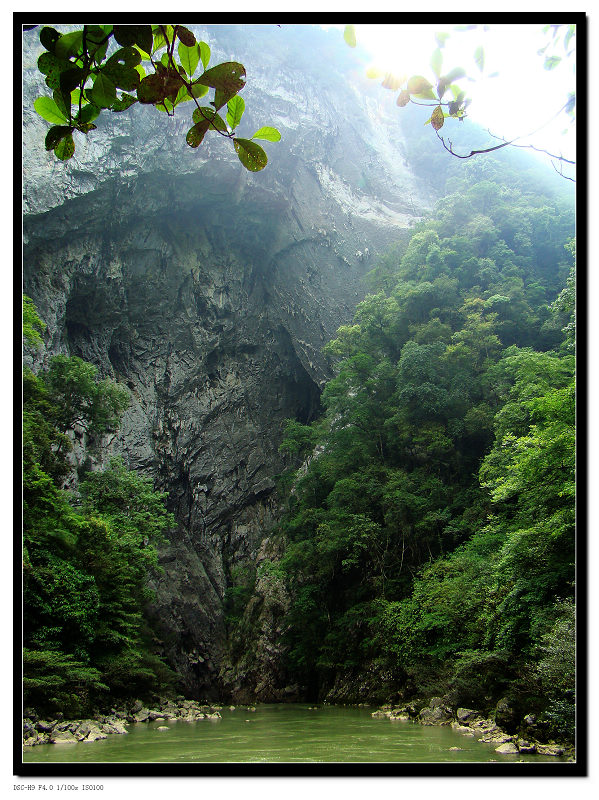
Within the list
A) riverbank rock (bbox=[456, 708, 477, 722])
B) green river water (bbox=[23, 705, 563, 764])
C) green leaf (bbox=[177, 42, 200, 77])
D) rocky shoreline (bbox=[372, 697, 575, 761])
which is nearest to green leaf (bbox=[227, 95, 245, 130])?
green leaf (bbox=[177, 42, 200, 77])

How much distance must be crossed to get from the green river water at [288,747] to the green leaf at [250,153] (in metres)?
3.12

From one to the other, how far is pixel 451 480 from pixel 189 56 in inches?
471

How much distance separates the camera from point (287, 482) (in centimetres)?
1781

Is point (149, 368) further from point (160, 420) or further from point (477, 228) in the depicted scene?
point (477, 228)

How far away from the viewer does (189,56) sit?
132cm


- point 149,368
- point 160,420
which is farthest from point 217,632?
point 149,368

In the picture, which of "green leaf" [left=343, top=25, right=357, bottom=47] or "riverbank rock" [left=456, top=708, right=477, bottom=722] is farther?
"riverbank rock" [left=456, top=708, right=477, bottom=722]

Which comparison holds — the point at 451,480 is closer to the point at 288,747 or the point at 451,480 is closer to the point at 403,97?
the point at 288,747

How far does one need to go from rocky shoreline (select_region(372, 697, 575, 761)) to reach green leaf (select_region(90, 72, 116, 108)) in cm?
351

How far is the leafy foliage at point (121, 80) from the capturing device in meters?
1.22

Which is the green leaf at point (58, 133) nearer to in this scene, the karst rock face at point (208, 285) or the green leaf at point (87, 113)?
the green leaf at point (87, 113)

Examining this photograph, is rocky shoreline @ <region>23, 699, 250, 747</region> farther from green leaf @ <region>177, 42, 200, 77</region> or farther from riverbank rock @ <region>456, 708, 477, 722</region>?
green leaf @ <region>177, 42, 200, 77</region>

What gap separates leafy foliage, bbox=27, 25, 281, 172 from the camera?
1.22m

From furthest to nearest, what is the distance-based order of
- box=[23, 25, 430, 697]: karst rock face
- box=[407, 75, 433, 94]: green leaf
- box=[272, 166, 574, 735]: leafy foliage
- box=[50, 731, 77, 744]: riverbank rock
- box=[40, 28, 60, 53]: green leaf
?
box=[23, 25, 430, 697]: karst rock face < box=[272, 166, 574, 735]: leafy foliage < box=[50, 731, 77, 744]: riverbank rock < box=[407, 75, 433, 94]: green leaf < box=[40, 28, 60, 53]: green leaf
